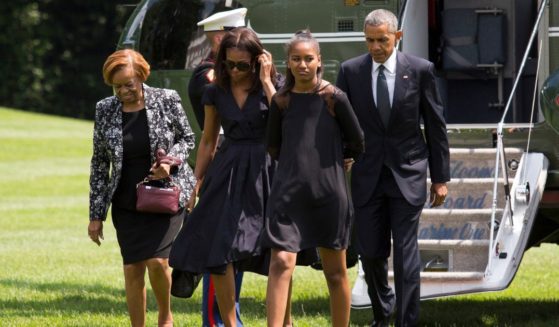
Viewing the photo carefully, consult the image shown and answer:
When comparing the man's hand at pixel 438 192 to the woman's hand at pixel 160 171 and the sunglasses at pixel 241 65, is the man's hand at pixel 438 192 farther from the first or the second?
the woman's hand at pixel 160 171

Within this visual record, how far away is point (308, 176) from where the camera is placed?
6.26 meters

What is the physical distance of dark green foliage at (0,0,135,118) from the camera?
148 ft

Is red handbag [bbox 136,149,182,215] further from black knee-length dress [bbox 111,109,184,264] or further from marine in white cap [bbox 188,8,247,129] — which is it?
marine in white cap [bbox 188,8,247,129]

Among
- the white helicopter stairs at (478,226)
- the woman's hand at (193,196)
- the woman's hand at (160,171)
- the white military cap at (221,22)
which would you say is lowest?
the white helicopter stairs at (478,226)

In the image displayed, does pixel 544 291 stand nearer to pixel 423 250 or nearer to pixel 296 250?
pixel 423 250

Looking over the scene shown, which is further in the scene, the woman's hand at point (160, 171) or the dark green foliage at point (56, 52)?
the dark green foliage at point (56, 52)

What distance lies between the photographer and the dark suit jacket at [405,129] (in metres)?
6.86

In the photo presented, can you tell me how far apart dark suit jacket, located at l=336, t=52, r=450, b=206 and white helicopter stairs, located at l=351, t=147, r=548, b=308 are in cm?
75

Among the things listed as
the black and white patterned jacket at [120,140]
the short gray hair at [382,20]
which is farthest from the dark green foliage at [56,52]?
the short gray hair at [382,20]

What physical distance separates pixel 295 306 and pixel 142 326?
94.8 inches

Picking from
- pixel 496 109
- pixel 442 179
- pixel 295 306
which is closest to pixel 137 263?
pixel 442 179

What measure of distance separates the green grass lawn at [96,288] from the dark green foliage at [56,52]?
26.0 meters

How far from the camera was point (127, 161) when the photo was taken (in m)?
6.89

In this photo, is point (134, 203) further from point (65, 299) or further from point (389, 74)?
point (65, 299)
